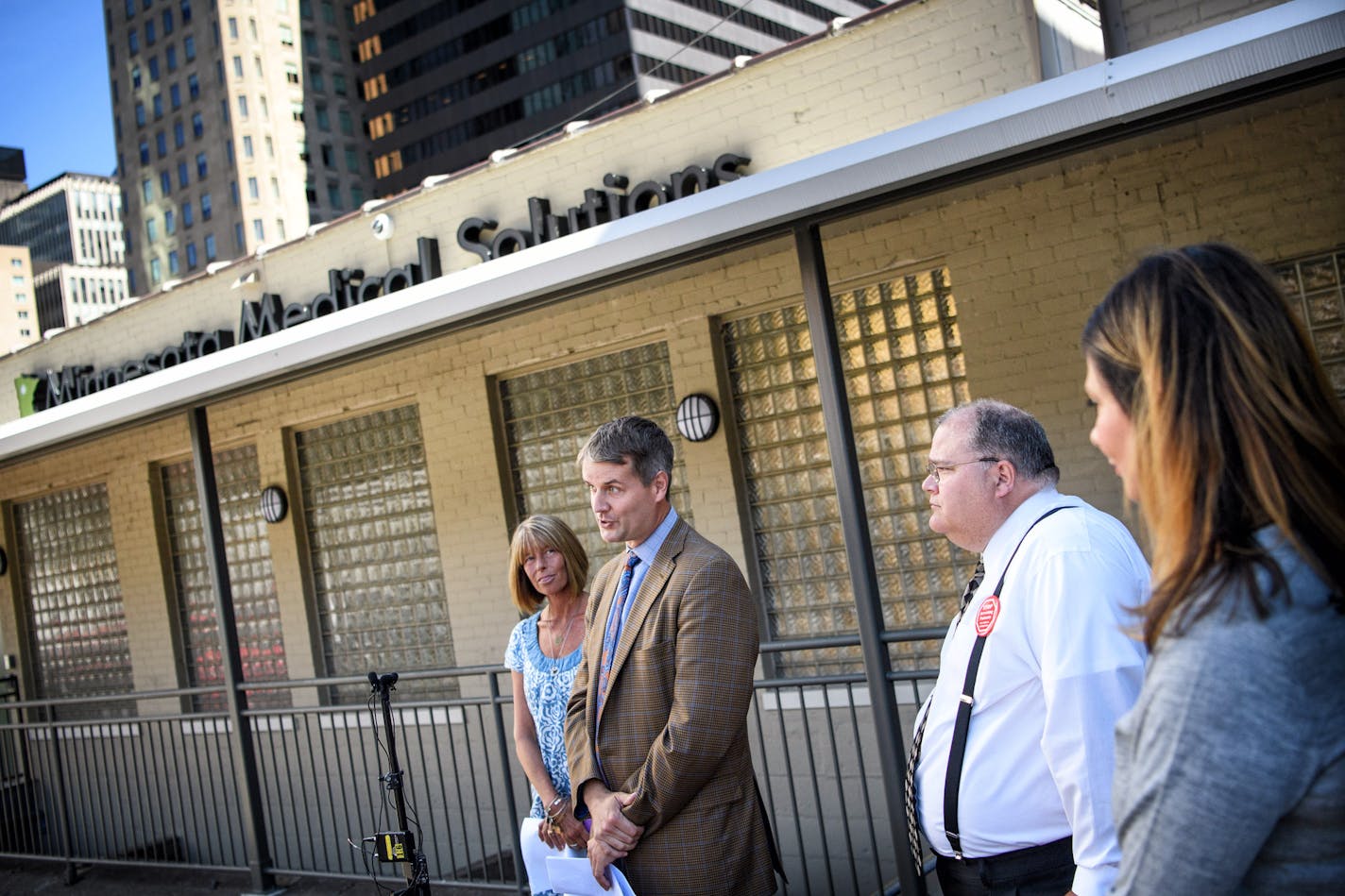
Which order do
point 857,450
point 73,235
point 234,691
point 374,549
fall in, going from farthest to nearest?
1. point 73,235
2. point 374,549
3. point 234,691
4. point 857,450

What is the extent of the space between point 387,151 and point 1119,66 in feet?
282

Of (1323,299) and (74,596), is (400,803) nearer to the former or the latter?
(1323,299)

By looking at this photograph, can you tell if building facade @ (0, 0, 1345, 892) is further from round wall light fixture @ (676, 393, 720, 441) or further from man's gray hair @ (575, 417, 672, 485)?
man's gray hair @ (575, 417, 672, 485)

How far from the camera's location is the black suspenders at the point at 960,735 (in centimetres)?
217

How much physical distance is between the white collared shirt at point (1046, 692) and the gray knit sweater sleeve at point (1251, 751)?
74 cm

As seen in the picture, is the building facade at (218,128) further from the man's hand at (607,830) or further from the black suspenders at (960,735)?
the black suspenders at (960,735)

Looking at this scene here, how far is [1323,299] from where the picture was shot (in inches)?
226

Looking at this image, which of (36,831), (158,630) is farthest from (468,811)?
(158,630)

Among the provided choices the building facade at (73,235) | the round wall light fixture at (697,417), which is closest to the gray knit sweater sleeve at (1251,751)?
the round wall light fixture at (697,417)

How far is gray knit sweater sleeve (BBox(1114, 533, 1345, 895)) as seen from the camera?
1081 mm

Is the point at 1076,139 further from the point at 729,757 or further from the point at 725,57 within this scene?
the point at 725,57

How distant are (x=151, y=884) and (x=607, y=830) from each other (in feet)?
19.4

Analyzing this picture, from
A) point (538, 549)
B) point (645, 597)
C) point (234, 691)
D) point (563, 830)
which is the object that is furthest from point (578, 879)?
point (234, 691)

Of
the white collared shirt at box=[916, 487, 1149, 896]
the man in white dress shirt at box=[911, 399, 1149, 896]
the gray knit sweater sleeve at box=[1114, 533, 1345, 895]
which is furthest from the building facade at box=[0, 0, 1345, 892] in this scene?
the gray knit sweater sleeve at box=[1114, 533, 1345, 895]
